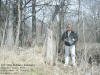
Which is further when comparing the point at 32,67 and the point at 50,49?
the point at 50,49

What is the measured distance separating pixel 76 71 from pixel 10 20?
9.32m

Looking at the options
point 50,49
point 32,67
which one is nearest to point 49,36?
point 50,49

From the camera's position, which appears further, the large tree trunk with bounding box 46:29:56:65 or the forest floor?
the large tree trunk with bounding box 46:29:56:65

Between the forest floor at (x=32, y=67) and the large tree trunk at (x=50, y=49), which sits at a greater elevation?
the large tree trunk at (x=50, y=49)

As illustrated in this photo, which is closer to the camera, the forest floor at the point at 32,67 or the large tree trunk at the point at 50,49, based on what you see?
the forest floor at the point at 32,67

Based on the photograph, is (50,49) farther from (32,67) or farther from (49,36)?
(32,67)

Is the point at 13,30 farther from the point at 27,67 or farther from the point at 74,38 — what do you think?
the point at 27,67

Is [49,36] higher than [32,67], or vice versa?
[49,36]

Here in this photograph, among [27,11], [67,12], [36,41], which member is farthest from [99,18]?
[36,41]

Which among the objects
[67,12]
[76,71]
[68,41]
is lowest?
[76,71]

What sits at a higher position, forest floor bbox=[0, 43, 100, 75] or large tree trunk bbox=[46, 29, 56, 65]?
large tree trunk bbox=[46, 29, 56, 65]

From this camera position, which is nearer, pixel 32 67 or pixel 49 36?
pixel 32 67

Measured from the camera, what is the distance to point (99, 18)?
1548 centimetres

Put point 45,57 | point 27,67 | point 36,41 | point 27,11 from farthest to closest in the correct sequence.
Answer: point 27,11 → point 36,41 → point 45,57 → point 27,67
